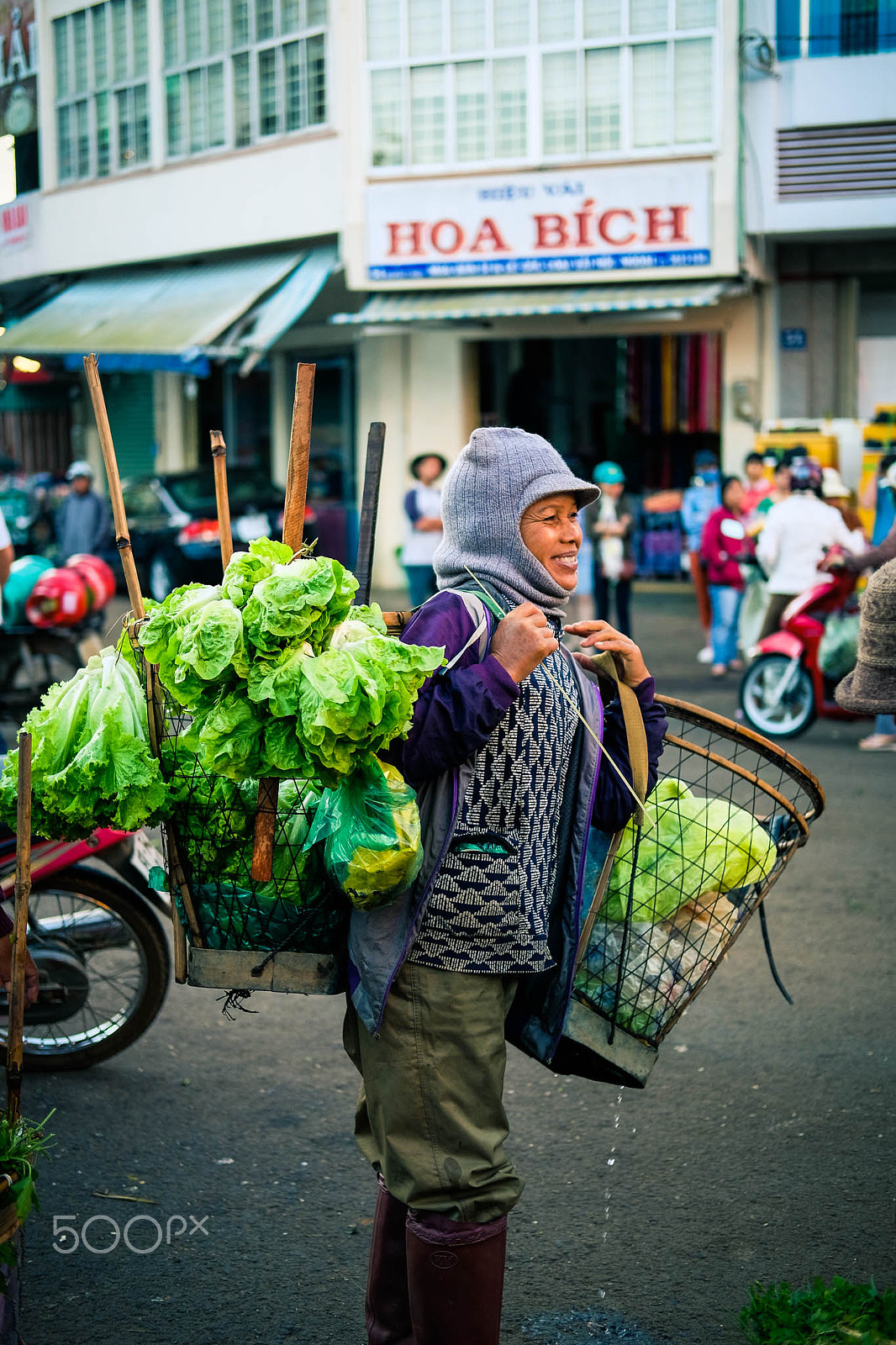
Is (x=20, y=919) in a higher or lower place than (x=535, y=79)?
lower

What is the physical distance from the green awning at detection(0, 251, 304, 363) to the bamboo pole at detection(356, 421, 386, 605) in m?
14.5

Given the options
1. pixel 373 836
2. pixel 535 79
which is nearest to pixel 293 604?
pixel 373 836

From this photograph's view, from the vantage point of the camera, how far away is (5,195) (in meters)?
21.2

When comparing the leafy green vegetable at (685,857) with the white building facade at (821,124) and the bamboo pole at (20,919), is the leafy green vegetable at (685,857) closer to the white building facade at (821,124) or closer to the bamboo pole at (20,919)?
the bamboo pole at (20,919)

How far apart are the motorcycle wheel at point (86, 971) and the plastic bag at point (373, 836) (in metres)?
2.00

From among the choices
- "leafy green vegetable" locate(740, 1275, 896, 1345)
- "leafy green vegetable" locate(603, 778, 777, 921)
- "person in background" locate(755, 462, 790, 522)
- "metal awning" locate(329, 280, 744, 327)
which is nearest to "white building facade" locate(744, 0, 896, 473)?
"metal awning" locate(329, 280, 744, 327)

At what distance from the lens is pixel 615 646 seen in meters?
2.55

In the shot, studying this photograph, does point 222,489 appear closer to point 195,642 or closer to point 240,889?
point 195,642

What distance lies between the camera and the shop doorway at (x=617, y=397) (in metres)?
17.4

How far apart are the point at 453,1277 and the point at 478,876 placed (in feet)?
2.31

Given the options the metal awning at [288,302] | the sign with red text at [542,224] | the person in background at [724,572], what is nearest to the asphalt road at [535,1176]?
the person in background at [724,572]

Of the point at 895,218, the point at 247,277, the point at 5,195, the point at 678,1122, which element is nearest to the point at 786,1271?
the point at 678,1122

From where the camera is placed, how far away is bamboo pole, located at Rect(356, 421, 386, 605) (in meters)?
2.57

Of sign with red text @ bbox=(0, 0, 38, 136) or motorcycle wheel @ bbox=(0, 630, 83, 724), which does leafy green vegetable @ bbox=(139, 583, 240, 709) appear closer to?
motorcycle wheel @ bbox=(0, 630, 83, 724)
